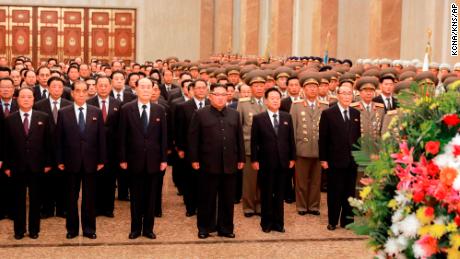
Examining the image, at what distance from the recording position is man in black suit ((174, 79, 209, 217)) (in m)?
10.8

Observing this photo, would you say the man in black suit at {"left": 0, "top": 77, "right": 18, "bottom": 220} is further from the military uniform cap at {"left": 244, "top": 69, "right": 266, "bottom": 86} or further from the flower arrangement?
the flower arrangement

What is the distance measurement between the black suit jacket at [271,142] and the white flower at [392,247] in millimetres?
5751

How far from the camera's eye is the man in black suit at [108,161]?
10.5 m

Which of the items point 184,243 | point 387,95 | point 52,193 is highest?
point 387,95

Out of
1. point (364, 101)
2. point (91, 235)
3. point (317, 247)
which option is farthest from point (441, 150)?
point (364, 101)

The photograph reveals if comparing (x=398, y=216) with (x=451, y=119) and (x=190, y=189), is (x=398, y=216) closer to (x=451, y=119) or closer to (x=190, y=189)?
(x=451, y=119)

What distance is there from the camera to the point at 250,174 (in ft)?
35.1

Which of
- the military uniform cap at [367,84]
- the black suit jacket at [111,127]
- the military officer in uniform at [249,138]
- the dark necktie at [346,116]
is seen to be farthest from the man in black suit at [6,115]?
the military uniform cap at [367,84]

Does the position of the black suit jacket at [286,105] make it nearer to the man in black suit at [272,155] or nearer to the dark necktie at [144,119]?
the man in black suit at [272,155]

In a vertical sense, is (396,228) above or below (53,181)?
above

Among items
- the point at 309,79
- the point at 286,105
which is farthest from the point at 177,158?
the point at 309,79

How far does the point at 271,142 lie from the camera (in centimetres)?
984

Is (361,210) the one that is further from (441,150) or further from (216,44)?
(216,44)

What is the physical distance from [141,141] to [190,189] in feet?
5.99
